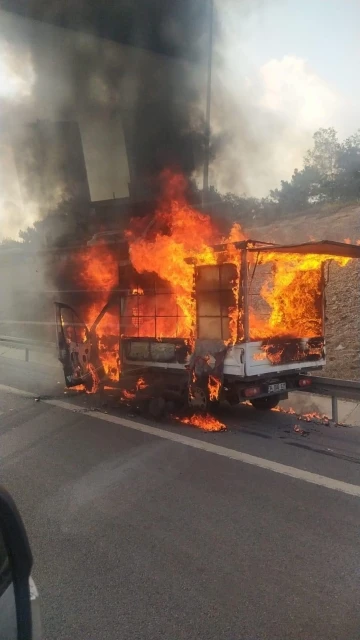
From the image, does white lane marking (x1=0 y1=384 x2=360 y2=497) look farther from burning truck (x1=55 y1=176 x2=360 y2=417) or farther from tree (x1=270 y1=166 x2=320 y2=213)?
tree (x1=270 y1=166 x2=320 y2=213)

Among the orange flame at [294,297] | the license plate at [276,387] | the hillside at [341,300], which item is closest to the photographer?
the license plate at [276,387]

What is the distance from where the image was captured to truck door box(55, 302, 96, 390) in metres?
7.84

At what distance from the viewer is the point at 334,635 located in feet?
7.82

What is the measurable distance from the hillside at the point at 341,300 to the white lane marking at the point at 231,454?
5.03m

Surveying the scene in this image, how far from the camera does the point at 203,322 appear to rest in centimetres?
670

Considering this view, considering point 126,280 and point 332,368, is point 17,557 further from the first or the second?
point 332,368

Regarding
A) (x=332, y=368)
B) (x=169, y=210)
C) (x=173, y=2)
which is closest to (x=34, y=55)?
(x=173, y=2)

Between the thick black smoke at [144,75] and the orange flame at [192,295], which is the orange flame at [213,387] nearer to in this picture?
the orange flame at [192,295]

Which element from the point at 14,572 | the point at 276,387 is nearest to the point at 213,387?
the point at 276,387

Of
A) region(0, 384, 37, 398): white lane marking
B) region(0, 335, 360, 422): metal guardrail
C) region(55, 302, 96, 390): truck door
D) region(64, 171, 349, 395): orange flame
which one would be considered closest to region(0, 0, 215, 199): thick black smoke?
region(64, 171, 349, 395): orange flame

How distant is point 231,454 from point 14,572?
3.94 meters

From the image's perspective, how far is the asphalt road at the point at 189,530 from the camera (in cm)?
255

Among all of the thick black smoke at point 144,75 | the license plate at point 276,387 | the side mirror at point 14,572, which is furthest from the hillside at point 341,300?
the side mirror at point 14,572

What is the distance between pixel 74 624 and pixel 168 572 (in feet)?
2.18
